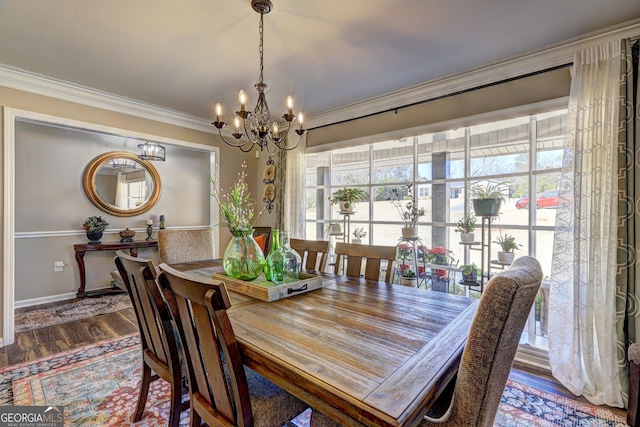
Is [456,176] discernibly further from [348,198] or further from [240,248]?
[240,248]

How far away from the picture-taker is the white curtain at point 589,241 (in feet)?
6.25

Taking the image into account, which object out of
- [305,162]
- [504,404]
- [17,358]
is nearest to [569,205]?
[504,404]

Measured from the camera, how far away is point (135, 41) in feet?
7.12

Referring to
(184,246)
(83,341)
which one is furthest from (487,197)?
(83,341)

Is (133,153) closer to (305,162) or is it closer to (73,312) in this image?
(73,312)

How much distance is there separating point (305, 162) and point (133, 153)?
3024 millimetres

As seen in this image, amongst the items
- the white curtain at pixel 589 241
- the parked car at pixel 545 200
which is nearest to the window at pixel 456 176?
Answer: the parked car at pixel 545 200

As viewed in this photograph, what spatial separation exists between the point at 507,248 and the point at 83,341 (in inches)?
157

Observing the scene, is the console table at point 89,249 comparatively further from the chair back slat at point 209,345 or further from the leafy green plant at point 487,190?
the leafy green plant at point 487,190

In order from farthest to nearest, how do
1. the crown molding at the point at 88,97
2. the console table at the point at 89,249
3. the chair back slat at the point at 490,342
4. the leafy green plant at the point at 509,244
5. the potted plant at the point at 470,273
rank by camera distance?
1. the console table at the point at 89,249
2. the crown molding at the point at 88,97
3. the potted plant at the point at 470,273
4. the leafy green plant at the point at 509,244
5. the chair back slat at the point at 490,342

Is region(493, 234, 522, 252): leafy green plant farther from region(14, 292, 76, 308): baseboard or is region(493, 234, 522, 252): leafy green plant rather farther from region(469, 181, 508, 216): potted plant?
region(14, 292, 76, 308): baseboard

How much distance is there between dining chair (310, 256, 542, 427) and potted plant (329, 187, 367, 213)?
257 centimetres

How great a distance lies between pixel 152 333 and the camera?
1515mm

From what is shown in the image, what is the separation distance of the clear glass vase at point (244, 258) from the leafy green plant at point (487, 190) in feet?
6.51
